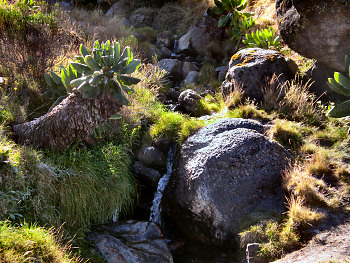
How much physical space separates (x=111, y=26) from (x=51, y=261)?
1013cm

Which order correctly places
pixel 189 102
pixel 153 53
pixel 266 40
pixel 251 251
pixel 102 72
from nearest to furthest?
pixel 251 251 → pixel 102 72 → pixel 189 102 → pixel 266 40 → pixel 153 53

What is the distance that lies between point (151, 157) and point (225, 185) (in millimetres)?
1787

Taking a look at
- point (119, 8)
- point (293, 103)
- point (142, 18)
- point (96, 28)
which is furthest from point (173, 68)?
point (119, 8)

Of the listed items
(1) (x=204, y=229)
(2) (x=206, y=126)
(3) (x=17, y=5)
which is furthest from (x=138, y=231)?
(3) (x=17, y=5)

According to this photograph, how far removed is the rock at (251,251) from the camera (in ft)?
13.6

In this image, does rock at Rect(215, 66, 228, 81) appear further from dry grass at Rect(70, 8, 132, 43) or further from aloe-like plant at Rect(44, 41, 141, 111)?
aloe-like plant at Rect(44, 41, 141, 111)

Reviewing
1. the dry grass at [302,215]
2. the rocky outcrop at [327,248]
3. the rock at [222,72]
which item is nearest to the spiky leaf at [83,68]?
the dry grass at [302,215]

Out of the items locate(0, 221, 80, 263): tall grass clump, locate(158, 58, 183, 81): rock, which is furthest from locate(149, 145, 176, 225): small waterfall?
locate(158, 58, 183, 81): rock

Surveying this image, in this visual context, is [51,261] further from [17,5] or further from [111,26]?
[111,26]

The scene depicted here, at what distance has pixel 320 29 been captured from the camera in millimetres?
6789

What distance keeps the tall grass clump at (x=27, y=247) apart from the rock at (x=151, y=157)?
2701mm

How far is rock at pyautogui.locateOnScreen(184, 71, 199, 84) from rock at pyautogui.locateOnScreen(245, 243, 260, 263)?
7263 mm

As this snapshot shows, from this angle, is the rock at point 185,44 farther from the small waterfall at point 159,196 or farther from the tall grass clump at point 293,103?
the small waterfall at point 159,196

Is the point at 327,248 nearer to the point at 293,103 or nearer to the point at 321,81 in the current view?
the point at 293,103
